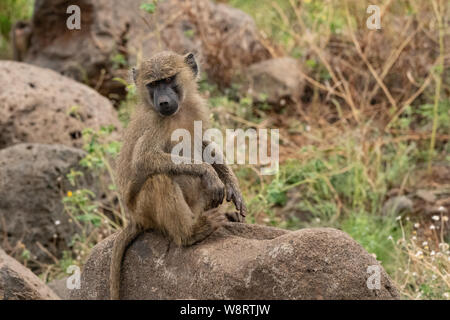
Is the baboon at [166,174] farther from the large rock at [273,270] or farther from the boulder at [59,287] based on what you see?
the boulder at [59,287]

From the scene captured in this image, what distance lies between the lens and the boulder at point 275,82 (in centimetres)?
1068

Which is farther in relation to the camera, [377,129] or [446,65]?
[446,65]

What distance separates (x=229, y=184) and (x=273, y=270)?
1.40m

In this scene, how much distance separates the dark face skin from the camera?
500 centimetres

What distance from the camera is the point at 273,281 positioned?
12.9 ft

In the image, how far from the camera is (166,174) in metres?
4.80

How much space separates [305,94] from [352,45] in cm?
109

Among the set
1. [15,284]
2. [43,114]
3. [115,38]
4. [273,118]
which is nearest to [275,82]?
[273,118]

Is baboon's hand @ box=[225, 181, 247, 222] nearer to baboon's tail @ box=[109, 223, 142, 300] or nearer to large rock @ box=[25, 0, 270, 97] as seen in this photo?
baboon's tail @ box=[109, 223, 142, 300]

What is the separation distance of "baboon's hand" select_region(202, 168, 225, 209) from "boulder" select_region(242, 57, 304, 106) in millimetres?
5669
